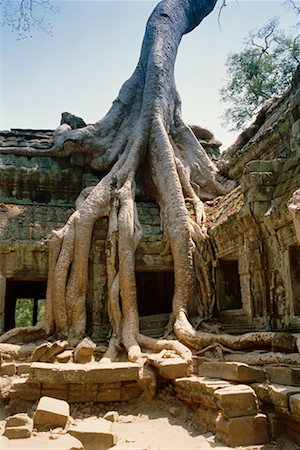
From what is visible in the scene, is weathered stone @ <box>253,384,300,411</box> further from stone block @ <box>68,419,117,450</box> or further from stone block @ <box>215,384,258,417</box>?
stone block @ <box>68,419,117,450</box>

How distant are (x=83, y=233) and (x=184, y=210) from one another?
172cm

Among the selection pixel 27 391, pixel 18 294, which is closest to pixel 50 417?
pixel 27 391

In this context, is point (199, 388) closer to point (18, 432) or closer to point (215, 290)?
point (18, 432)

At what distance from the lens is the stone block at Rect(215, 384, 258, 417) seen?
3.19 metres

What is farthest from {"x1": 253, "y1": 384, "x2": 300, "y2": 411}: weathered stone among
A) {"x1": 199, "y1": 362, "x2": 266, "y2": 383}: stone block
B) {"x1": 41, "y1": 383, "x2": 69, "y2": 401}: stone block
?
{"x1": 41, "y1": 383, "x2": 69, "y2": 401}: stone block

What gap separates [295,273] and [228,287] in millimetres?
2219

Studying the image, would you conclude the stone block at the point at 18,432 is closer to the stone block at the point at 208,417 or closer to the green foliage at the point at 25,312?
the stone block at the point at 208,417

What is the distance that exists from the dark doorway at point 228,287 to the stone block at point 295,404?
12.3 ft

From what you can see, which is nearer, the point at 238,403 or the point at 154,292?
the point at 238,403

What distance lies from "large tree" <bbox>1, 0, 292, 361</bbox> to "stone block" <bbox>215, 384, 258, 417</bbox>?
1042 millimetres

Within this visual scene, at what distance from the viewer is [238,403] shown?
126 inches

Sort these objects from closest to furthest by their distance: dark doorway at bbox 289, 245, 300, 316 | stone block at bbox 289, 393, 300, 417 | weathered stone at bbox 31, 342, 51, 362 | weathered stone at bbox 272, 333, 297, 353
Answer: stone block at bbox 289, 393, 300, 417, weathered stone at bbox 272, 333, 297, 353, dark doorway at bbox 289, 245, 300, 316, weathered stone at bbox 31, 342, 51, 362


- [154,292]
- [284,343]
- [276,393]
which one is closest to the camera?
[276,393]

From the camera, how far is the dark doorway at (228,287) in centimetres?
669
